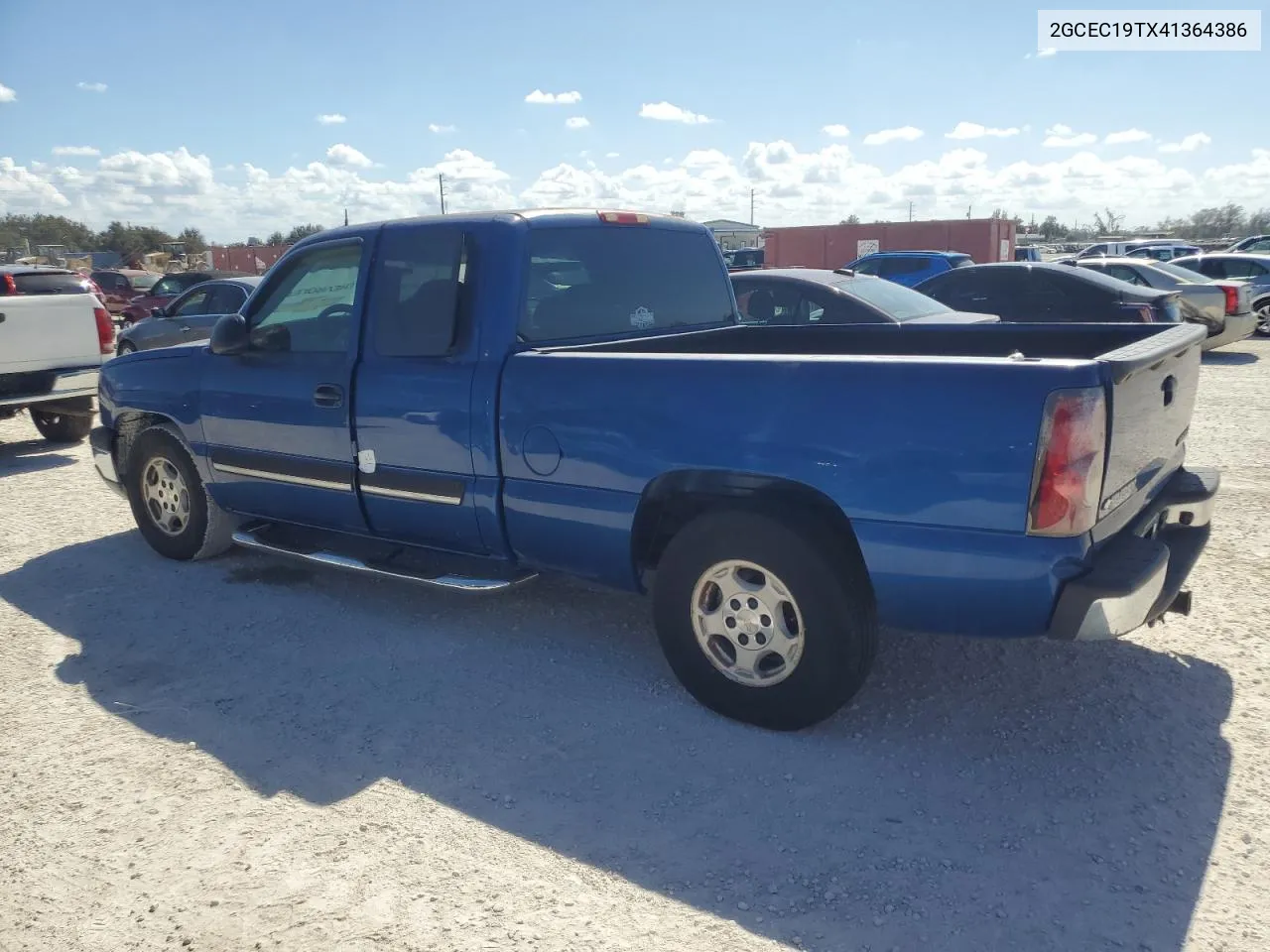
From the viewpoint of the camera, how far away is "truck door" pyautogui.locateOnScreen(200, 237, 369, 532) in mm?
4766

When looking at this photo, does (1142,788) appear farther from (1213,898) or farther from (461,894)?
(461,894)

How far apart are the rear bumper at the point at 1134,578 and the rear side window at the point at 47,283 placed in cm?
996

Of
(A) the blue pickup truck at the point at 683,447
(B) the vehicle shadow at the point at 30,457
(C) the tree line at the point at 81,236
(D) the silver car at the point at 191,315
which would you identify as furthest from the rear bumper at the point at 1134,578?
(C) the tree line at the point at 81,236

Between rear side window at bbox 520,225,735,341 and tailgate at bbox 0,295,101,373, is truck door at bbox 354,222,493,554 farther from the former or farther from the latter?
tailgate at bbox 0,295,101,373

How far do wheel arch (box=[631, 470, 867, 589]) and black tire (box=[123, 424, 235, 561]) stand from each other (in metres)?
2.87

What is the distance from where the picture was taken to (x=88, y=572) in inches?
231

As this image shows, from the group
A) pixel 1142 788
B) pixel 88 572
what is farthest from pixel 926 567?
pixel 88 572

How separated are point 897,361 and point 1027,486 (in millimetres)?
552

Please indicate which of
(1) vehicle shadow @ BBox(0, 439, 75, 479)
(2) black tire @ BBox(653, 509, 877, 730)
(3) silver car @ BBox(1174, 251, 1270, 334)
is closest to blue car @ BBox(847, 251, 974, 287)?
(3) silver car @ BBox(1174, 251, 1270, 334)

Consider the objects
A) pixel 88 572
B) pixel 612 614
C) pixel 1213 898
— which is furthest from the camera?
pixel 88 572

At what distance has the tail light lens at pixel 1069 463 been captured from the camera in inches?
113

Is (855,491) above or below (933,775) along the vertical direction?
above

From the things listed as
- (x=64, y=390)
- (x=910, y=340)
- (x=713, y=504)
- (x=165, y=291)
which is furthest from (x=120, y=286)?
(x=713, y=504)

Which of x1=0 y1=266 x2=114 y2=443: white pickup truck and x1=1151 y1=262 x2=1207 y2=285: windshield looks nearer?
x1=0 y1=266 x2=114 y2=443: white pickup truck
